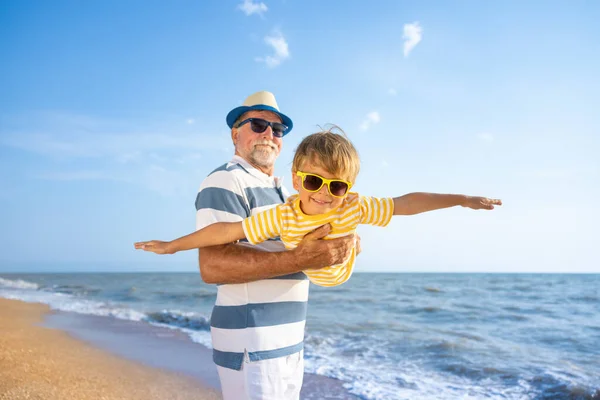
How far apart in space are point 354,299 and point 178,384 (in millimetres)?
12478

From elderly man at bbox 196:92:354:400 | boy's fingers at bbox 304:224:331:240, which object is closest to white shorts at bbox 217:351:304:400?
elderly man at bbox 196:92:354:400

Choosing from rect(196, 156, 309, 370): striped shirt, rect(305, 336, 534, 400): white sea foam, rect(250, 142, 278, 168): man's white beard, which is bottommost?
rect(305, 336, 534, 400): white sea foam

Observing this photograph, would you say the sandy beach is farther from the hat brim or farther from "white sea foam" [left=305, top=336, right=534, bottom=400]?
the hat brim

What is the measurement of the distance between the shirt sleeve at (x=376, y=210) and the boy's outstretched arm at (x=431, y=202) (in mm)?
48

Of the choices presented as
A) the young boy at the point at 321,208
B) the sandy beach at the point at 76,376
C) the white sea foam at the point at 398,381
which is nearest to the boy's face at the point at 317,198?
the young boy at the point at 321,208

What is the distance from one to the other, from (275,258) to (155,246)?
0.72m

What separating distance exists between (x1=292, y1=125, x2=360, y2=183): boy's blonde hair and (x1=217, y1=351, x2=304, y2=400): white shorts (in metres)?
1.03

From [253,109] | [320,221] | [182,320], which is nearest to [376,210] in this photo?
[320,221]

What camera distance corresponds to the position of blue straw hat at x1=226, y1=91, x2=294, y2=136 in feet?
10.1

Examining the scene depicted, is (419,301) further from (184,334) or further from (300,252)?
(300,252)

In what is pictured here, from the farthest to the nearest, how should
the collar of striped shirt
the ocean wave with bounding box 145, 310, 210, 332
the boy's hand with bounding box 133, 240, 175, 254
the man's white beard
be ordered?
the ocean wave with bounding box 145, 310, 210, 332
the man's white beard
the collar of striped shirt
the boy's hand with bounding box 133, 240, 175, 254

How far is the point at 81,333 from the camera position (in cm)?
969

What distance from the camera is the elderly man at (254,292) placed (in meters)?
2.36

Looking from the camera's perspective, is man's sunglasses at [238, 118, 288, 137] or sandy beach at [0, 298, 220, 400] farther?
sandy beach at [0, 298, 220, 400]
